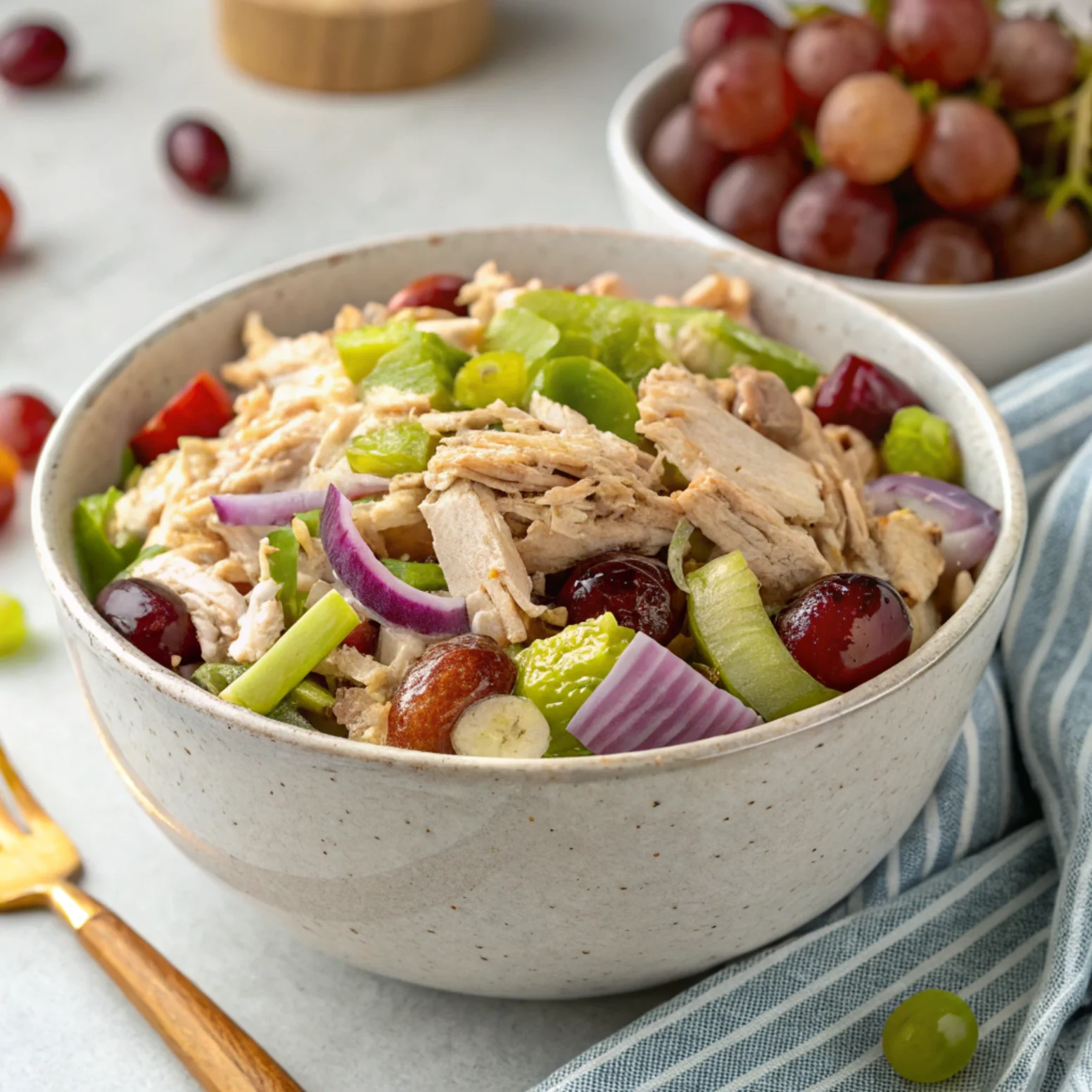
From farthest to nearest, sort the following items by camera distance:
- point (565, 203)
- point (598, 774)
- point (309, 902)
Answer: point (565, 203)
point (309, 902)
point (598, 774)

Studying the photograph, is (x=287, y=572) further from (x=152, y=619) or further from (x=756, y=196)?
(x=756, y=196)

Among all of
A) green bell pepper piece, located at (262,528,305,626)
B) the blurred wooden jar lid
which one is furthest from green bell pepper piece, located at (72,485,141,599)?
the blurred wooden jar lid

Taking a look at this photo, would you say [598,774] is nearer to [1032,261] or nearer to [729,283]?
[729,283]

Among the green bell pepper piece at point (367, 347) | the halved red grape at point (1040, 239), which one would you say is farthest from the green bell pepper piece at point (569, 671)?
the halved red grape at point (1040, 239)

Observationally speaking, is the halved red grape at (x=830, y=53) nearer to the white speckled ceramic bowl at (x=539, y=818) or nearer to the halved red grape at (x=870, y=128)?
the halved red grape at (x=870, y=128)

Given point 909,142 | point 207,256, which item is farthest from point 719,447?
point 207,256

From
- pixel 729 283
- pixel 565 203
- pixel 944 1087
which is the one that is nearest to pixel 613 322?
pixel 729 283
